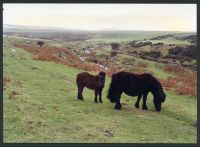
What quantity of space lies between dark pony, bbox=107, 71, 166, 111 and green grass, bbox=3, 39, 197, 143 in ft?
1.80

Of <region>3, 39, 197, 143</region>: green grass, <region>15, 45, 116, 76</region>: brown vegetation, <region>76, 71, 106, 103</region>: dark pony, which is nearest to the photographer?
<region>3, 39, 197, 143</region>: green grass

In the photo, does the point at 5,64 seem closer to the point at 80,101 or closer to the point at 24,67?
the point at 24,67

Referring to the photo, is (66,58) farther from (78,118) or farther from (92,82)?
(78,118)

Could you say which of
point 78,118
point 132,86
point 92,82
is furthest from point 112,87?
point 78,118

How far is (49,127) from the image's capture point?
1244 cm

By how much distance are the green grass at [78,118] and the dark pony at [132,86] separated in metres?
0.55

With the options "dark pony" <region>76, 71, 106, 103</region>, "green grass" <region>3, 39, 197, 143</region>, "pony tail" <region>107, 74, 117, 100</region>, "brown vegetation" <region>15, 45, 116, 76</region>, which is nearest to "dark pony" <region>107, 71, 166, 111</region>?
"pony tail" <region>107, 74, 117, 100</region>

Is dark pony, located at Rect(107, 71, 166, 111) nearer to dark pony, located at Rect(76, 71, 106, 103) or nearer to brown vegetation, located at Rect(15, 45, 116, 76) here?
dark pony, located at Rect(76, 71, 106, 103)

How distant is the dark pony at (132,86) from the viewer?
1633 centimetres

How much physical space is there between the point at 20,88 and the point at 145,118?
7221 mm

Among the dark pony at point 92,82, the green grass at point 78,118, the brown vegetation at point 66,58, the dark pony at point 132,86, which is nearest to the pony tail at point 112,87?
the dark pony at point 132,86

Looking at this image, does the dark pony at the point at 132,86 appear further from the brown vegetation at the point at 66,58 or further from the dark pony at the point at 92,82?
the brown vegetation at the point at 66,58

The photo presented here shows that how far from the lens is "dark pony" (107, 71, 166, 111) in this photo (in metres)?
16.3

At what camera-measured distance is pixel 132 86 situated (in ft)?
54.6
